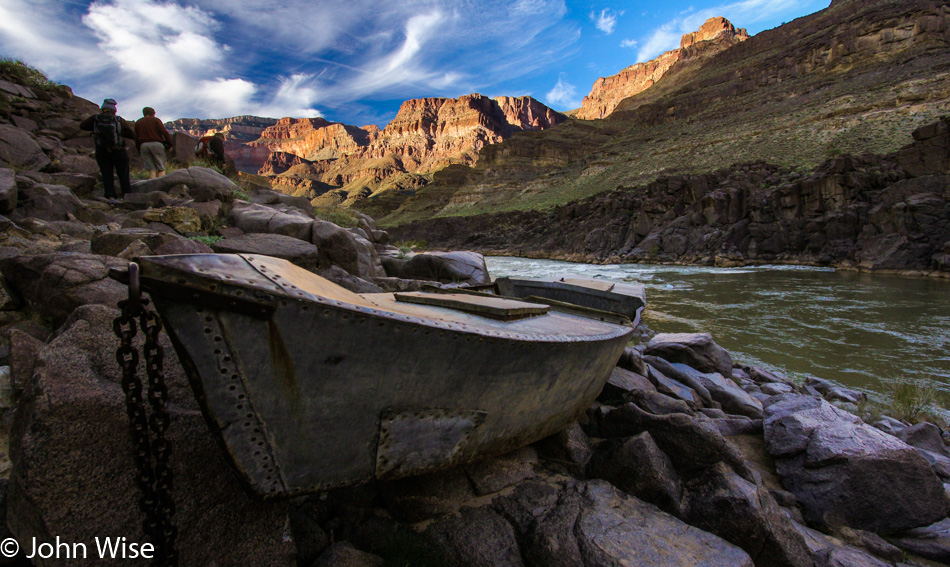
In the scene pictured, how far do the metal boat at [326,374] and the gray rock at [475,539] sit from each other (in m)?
0.33

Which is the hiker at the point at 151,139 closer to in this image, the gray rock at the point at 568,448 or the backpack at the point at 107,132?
the backpack at the point at 107,132

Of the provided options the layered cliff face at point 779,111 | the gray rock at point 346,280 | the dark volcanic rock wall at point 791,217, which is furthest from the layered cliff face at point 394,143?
the gray rock at point 346,280

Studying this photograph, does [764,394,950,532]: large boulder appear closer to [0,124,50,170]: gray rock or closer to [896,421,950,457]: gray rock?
[896,421,950,457]: gray rock

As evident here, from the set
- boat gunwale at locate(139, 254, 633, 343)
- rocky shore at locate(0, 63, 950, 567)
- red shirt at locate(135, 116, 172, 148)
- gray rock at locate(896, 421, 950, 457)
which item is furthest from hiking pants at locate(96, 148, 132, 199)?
gray rock at locate(896, 421, 950, 457)

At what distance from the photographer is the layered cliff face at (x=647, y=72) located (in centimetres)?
11038

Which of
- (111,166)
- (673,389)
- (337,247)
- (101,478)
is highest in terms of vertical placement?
(111,166)

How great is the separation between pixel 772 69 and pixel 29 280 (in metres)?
73.4

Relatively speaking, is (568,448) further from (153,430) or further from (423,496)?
(153,430)

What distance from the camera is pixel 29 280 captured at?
9.57 ft

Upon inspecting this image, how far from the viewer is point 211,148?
11.9 metres

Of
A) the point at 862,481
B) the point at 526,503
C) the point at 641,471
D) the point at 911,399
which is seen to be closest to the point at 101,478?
the point at 526,503

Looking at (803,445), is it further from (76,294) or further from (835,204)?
(835,204)

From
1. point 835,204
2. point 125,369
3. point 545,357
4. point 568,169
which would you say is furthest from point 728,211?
point 568,169

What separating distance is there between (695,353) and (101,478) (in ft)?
19.8
